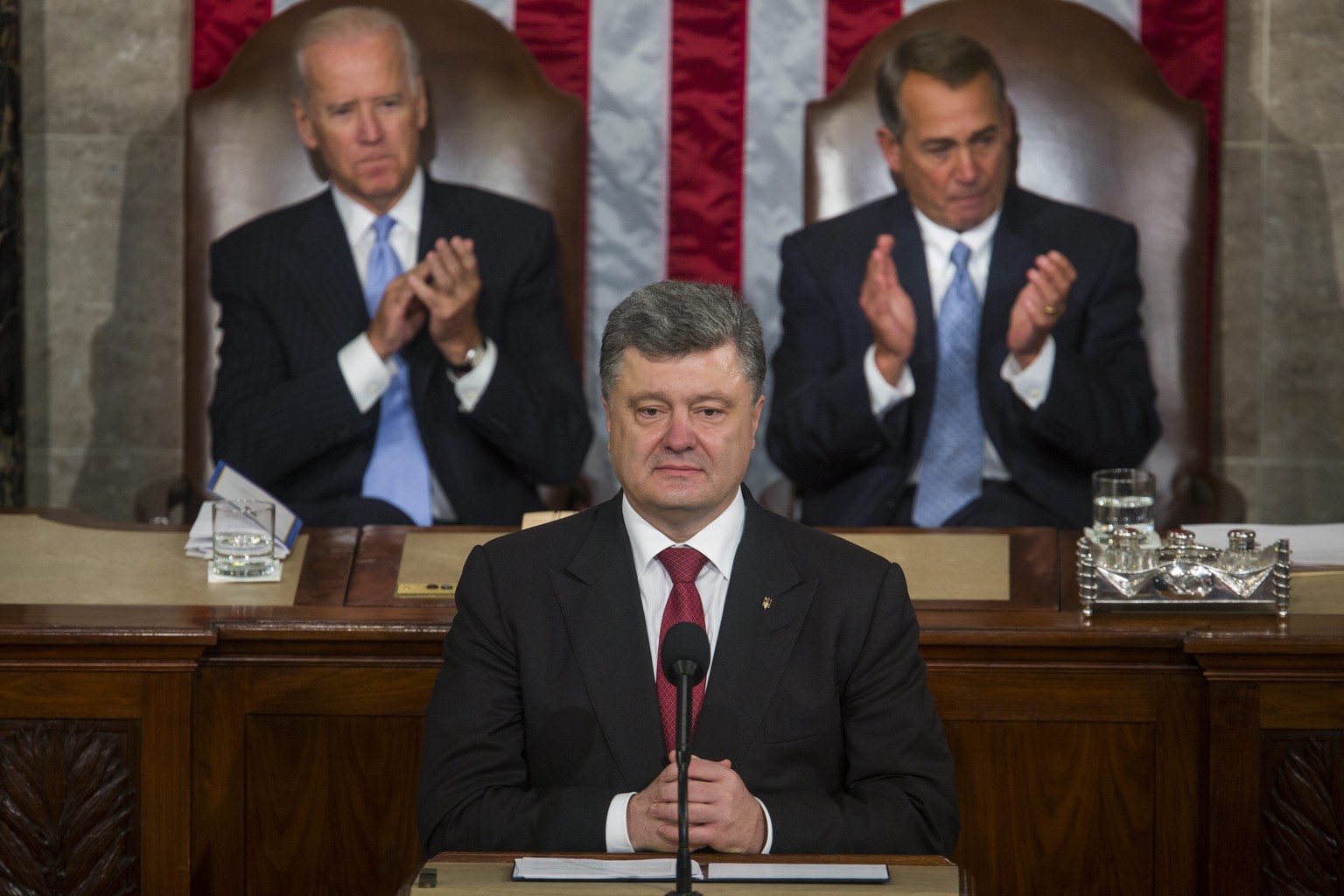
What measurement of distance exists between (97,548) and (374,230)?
1.69 metres

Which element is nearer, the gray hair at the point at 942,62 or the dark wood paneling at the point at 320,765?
the dark wood paneling at the point at 320,765

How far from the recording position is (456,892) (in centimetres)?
203

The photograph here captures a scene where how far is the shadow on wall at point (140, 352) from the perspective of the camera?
17.4 feet

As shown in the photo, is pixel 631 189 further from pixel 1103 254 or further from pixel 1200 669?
pixel 1200 669

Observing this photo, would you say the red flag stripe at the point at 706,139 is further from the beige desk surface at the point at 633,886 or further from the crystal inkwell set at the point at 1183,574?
the beige desk surface at the point at 633,886

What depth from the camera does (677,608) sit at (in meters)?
2.47

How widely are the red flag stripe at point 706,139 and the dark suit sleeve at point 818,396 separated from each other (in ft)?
1.44

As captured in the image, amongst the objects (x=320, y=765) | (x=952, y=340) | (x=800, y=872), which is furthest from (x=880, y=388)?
(x=800, y=872)

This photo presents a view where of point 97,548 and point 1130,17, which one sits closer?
point 97,548

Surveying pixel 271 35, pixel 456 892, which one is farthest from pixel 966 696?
pixel 271 35

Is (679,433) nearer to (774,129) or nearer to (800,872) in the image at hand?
(800,872)

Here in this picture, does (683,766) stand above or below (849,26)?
below

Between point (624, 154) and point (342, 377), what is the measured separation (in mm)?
1166

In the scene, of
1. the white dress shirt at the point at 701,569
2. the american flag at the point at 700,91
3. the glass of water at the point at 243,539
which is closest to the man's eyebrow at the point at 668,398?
the white dress shirt at the point at 701,569
